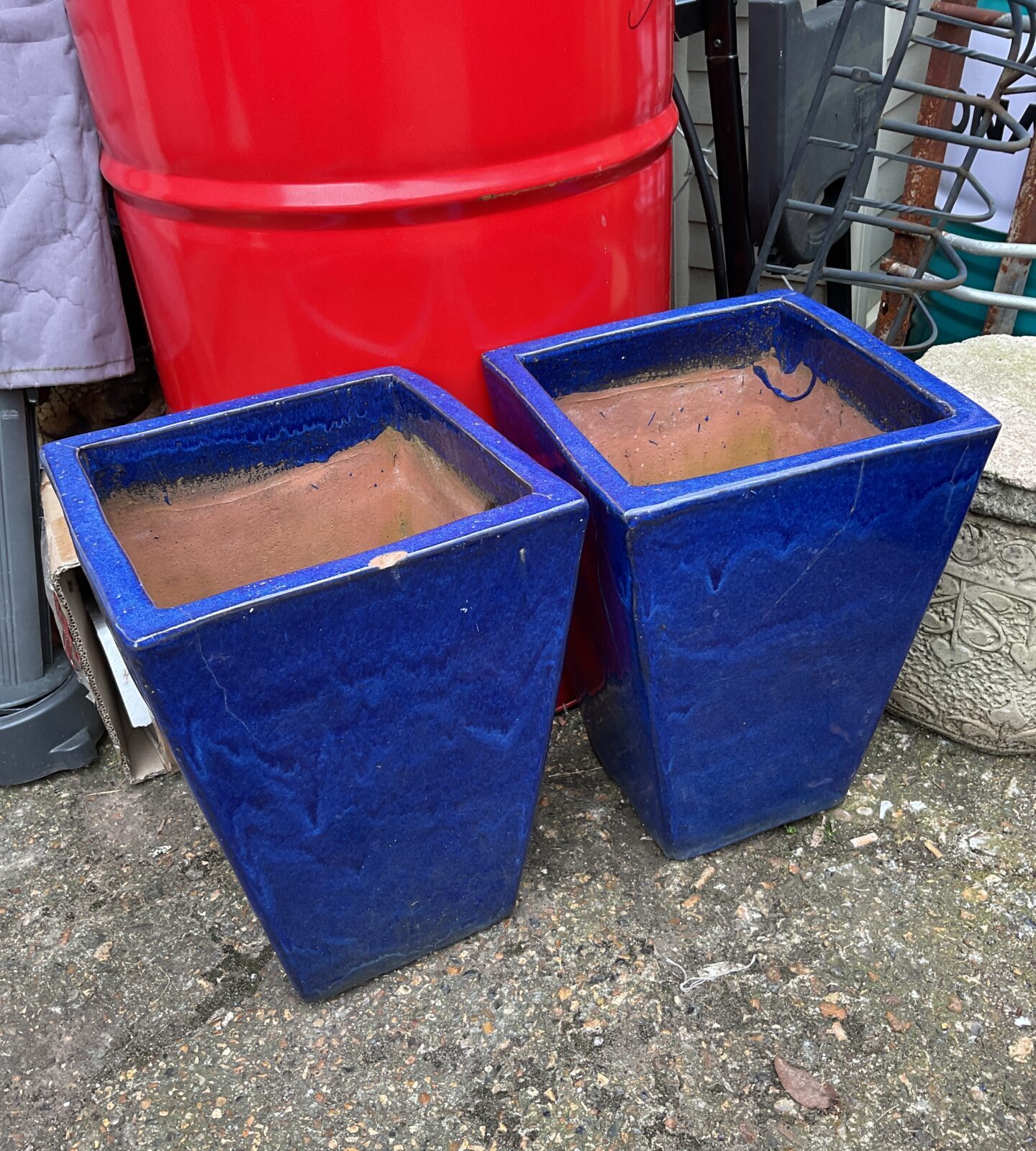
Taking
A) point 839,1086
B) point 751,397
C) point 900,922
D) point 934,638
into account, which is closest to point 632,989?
point 839,1086

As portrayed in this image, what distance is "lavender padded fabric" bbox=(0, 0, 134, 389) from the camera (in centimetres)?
159

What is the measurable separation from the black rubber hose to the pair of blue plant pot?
22.1 inches

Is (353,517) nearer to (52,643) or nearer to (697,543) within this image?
(697,543)

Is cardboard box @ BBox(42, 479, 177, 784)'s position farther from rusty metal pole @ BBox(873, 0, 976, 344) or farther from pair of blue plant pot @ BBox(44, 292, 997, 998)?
rusty metal pole @ BBox(873, 0, 976, 344)

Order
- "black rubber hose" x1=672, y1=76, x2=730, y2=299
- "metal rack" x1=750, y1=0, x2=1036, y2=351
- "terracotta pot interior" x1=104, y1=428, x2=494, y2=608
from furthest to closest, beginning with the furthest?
"black rubber hose" x1=672, y1=76, x2=730, y2=299, "metal rack" x1=750, y1=0, x2=1036, y2=351, "terracotta pot interior" x1=104, y1=428, x2=494, y2=608

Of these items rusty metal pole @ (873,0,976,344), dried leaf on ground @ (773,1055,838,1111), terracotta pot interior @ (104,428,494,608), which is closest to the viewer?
dried leaf on ground @ (773,1055,838,1111)

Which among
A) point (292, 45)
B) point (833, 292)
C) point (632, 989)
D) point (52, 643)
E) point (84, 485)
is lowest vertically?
point (632, 989)

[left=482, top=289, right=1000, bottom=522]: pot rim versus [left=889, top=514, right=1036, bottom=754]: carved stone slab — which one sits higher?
[left=482, top=289, right=1000, bottom=522]: pot rim

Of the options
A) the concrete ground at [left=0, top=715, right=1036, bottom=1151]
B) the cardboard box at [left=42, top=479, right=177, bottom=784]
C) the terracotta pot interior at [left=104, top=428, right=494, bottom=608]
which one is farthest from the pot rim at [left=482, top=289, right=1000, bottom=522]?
the cardboard box at [left=42, top=479, right=177, bottom=784]

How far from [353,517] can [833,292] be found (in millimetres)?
1596

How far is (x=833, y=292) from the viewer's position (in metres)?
2.60

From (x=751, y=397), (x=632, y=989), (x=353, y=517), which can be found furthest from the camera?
(x=751, y=397)

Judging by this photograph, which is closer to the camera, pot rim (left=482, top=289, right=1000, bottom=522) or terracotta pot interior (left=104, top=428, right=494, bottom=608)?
pot rim (left=482, top=289, right=1000, bottom=522)

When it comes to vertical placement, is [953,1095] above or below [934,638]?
below
